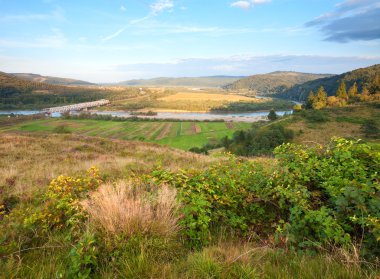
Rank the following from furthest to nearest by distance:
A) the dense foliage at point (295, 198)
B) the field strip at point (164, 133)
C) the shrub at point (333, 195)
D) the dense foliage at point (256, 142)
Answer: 1. the field strip at point (164, 133)
2. the dense foliage at point (256, 142)
3. the dense foliage at point (295, 198)
4. the shrub at point (333, 195)

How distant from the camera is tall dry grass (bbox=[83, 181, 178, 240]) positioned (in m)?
2.98

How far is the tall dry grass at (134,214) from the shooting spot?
117 inches

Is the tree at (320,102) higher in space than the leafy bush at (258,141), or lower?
higher

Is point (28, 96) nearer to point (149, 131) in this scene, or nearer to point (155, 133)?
point (149, 131)

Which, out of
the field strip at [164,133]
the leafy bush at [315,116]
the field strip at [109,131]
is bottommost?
the field strip at [164,133]

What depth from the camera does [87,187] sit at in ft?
14.5

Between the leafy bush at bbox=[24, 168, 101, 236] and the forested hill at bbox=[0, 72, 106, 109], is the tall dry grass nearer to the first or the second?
the leafy bush at bbox=[24, 168, 101, 236]

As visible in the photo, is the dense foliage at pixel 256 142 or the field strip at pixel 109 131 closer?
the dense foliage at pixel 256 142

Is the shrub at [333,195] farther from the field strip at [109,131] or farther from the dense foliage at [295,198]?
the field strip at [109,131]

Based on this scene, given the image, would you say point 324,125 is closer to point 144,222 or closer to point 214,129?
point 214,129

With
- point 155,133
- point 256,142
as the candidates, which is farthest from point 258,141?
point 155,133

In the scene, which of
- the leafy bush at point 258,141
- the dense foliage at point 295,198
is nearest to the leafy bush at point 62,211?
the dense foliage at point 295,198

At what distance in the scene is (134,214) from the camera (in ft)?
10.0

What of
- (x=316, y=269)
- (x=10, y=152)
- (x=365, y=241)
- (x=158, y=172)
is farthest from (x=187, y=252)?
(x=10, y=152)
